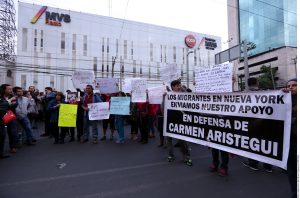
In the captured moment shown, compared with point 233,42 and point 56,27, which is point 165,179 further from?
point 233,42

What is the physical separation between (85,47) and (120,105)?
145 ft

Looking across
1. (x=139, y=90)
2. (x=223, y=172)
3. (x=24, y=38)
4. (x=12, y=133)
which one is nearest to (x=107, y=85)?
(x=139, y=90)

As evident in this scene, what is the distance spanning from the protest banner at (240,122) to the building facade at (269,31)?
5005cm

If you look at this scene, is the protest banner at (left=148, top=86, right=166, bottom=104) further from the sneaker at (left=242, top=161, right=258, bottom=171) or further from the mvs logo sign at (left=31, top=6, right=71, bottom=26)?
the mvs logo sign at (left=31, top=6, right=71, bottom=26)

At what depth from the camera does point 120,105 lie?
281 inches

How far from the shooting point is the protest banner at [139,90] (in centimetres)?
677

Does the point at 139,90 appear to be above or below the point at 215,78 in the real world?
below

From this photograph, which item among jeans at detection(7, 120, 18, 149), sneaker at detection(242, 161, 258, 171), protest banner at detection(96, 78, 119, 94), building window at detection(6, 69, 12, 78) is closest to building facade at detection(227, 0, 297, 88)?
building window at detection(6, 69, 12, 78)

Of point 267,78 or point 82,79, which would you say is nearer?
point 82,79

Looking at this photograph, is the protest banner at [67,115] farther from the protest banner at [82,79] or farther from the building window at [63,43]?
the building window at [63,43]

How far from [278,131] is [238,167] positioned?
2.03 metres

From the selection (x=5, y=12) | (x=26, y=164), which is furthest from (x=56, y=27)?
(x=26, y=164)

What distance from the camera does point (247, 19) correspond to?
56.9 meters

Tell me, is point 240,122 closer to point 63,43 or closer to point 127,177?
point 127,177
